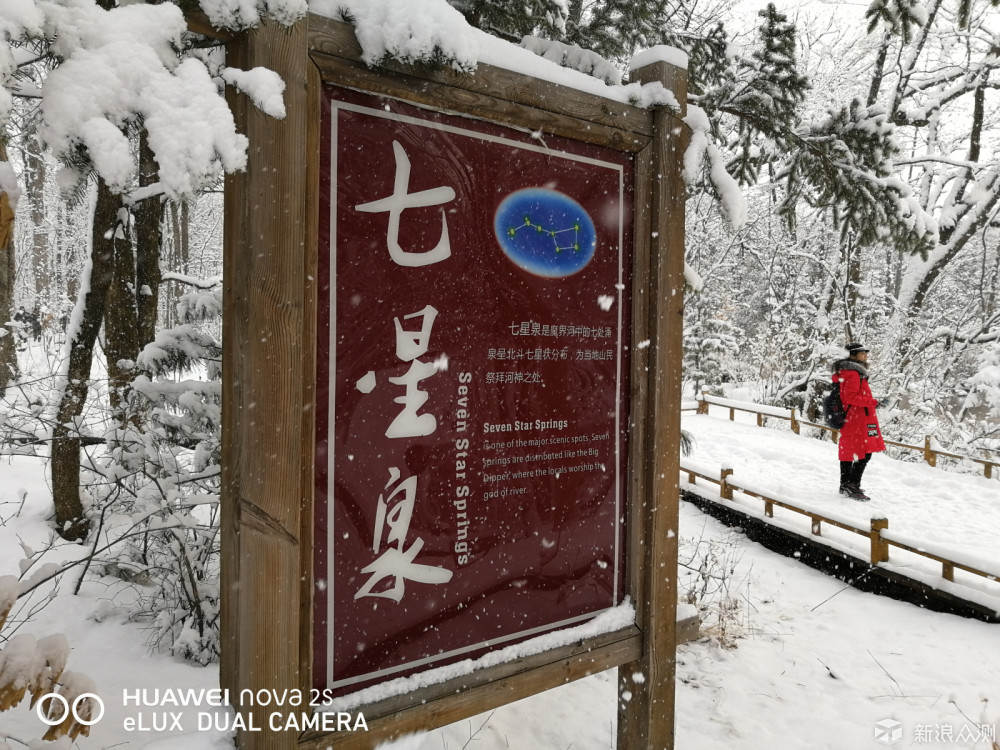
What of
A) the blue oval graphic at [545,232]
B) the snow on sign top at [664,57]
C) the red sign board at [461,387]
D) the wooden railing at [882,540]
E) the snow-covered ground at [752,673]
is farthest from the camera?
the wooden railing at [882,540]

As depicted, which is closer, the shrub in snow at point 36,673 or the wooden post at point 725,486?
the shrub in snow at point 36,673

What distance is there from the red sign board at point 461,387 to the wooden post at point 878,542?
3884 millimetres

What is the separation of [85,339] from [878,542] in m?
6.53

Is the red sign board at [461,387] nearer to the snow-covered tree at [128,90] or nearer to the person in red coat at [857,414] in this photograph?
the snow-covered tree at [128,90]

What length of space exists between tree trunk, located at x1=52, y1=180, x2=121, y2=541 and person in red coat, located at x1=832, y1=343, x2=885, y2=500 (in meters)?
7.37

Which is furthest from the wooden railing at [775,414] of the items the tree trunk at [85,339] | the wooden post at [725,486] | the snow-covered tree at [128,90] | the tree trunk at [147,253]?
the snow-covered tree at [128,90]

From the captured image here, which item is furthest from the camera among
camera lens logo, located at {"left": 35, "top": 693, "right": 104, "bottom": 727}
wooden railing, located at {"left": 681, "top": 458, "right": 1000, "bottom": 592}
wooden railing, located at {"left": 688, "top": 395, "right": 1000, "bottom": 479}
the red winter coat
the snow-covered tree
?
wooden railing, located at {"left": 688, "top": 395, "right": 1000, "bottom": 479}

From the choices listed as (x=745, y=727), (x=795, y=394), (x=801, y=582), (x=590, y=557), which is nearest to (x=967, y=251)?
(x=795, y=394)

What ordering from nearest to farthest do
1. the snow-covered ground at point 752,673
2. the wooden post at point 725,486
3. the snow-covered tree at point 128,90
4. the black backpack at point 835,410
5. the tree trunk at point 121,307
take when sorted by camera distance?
the snow-covered tree at point 128,90, the snow-covered ground at point 752,673, the tree trunk at point 121,307, the black backpack at point 835,410, the wooden post at point 725,486

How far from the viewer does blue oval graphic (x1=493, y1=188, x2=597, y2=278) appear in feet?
6.55

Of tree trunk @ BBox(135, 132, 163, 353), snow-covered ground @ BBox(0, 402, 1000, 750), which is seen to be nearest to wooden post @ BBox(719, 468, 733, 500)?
snow-covered ground @ BBox(0, 402, 1000, 750)

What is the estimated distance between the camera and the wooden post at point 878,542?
5.02 meters

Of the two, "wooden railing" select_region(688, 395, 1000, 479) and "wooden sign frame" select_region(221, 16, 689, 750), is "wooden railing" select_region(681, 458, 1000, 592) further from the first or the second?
"wooden sign frame" select_region(221, 16, 689, 750)

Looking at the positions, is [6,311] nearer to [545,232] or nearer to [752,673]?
[545,232]
